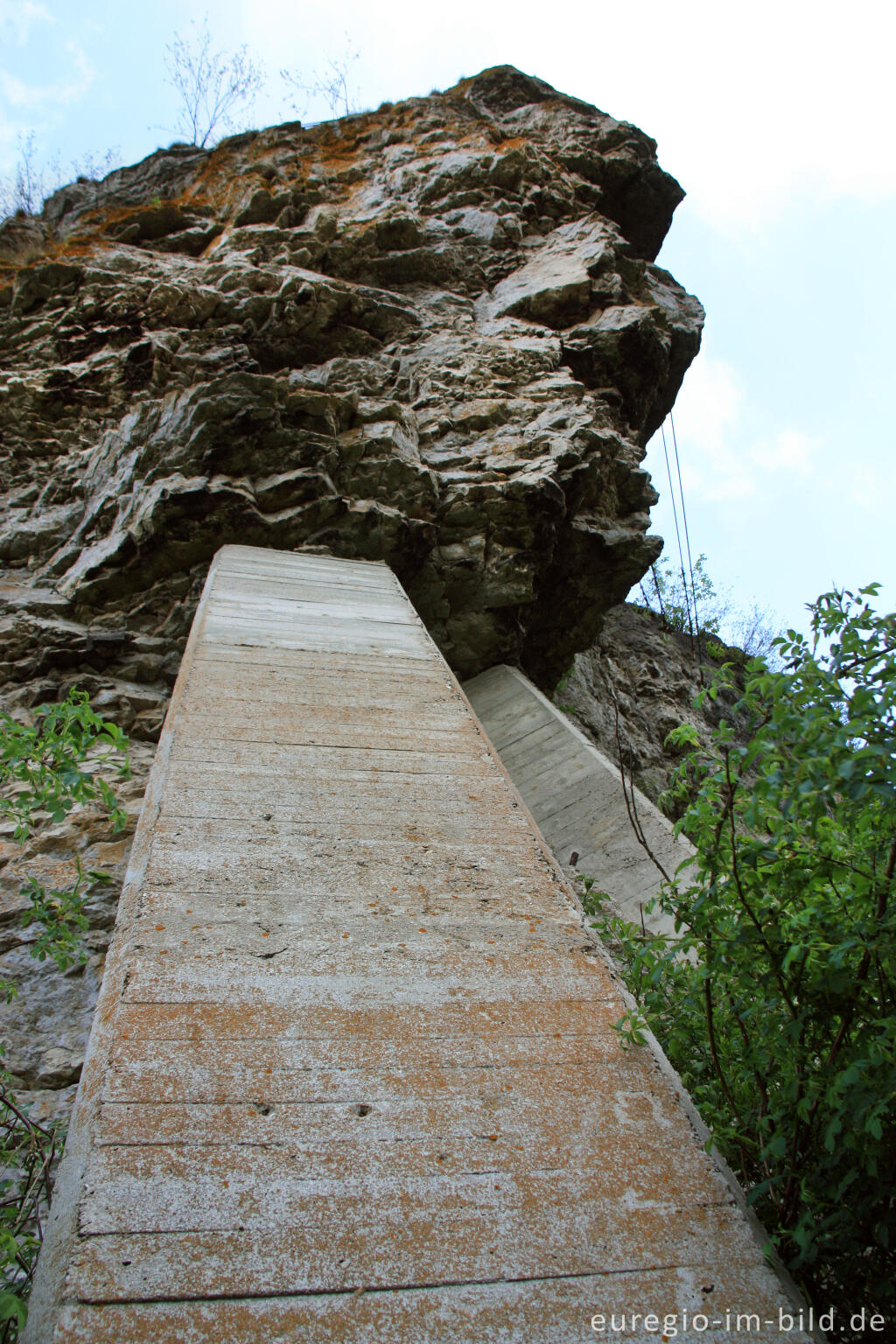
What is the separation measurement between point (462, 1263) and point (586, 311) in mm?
11028

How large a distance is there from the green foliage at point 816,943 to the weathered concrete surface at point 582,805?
307 centimetres

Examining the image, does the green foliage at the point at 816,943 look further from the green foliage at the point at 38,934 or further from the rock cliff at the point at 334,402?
the rock cliff at the point at 334,402

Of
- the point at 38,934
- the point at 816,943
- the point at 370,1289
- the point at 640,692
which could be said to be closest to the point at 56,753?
the point at 38,934

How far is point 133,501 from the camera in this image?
7.04 meters

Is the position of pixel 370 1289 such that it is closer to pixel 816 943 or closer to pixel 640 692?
pixel 816 943

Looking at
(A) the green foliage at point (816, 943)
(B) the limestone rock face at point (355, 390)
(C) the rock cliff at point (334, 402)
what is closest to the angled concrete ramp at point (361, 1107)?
(A) the green foliage at point (816, 943)

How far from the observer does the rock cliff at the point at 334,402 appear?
655 centimetres

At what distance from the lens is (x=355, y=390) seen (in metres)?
8.38

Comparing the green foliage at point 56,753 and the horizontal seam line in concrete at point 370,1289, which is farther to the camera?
the green foliage at point 56,753

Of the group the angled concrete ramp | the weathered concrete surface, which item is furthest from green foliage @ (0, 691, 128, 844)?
the weathered concrete surface

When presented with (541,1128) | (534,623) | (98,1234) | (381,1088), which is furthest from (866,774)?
(534,623)

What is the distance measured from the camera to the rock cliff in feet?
21.5

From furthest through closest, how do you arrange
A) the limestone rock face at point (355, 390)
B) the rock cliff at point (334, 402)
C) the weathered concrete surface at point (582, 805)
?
the limestone rock face at point (355, 390)
the rock cliff at point (334, 402)
the weathered concrete surface at point (582, 805)

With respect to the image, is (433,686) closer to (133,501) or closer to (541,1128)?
(541,1128)
